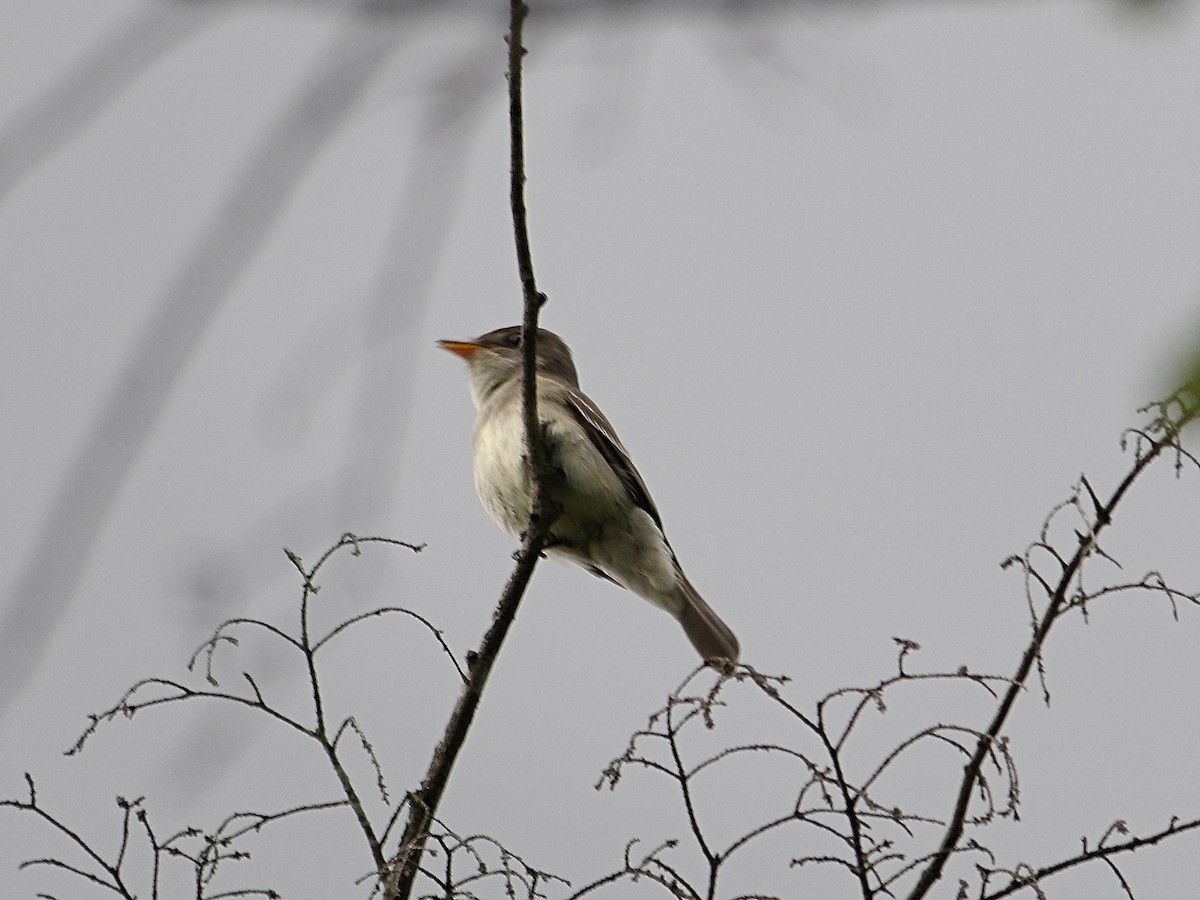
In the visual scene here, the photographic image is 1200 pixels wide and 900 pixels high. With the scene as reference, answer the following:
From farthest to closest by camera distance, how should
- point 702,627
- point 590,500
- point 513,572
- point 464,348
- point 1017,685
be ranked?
1. point 464,348
2. point 702,627
3. point 590,500
4. point 513,572
5. point 1017,685

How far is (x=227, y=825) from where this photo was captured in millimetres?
3266

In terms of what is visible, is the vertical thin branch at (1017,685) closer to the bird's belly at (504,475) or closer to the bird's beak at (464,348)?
the bird's belly at (504,475)

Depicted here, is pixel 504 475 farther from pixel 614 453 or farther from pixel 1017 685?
pixel 1017 685

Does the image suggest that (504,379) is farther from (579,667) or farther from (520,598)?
(579,667)

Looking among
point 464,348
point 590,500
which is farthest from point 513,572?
point 464,348

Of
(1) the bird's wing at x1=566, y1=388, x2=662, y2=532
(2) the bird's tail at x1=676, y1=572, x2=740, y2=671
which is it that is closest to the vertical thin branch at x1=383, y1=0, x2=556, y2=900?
(1) the bird's wing at x1=566, y1=388, x2=662, y2=532

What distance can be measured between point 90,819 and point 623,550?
2640 mm

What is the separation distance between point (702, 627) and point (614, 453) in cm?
90

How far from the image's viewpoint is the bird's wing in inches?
245

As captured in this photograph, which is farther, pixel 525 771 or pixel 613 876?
pixel 525 771

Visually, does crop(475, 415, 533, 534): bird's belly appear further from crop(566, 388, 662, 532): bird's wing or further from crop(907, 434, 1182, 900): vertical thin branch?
crop(907, 434, 1182, 900): vertical thin branch

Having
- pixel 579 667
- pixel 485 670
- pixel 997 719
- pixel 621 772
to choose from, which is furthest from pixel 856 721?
pixel 579 667

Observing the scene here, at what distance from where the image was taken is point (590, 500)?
6.04 m

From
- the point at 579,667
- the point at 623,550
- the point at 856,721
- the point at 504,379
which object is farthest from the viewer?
the point at 579,667
